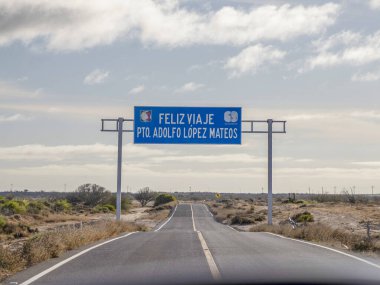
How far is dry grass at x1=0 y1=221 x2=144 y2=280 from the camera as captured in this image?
14.4m

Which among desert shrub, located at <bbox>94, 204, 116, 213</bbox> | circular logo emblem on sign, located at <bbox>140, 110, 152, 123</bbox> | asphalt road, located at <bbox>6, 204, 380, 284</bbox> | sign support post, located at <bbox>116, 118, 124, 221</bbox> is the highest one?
circular logo emblem on sign, located at <bbox>140, 110, 152, 123</bbox>

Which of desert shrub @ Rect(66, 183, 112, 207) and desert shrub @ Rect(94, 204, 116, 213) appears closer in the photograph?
desert shrub @ Rect(94, 204, 116, 213)

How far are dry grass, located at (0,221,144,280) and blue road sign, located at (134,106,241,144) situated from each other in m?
10.2

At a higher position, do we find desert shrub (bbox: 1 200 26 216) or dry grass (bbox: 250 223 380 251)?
desert shrub (bbox: 1 200 26 216)

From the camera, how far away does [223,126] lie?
117ft

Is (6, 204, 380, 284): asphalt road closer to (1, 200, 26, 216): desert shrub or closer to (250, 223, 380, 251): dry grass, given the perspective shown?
(250, 223, 380, 251): dry grass

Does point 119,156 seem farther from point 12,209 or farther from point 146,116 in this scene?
A: point 12,209

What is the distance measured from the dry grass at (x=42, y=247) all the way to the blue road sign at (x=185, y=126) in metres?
10.2

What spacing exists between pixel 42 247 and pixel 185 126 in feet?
63.9

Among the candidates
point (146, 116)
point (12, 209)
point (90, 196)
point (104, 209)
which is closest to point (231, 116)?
point (146, 116)

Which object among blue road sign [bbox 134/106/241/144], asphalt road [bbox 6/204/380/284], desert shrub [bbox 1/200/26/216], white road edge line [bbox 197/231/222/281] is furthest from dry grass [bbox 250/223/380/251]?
desert shrub [bbox 1/200/26/216]

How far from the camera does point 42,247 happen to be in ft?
54.4

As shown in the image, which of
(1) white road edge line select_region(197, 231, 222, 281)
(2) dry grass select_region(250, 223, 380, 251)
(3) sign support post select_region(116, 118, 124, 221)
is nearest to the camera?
(1) white road edge line select_region(197, 231, 222, 281)

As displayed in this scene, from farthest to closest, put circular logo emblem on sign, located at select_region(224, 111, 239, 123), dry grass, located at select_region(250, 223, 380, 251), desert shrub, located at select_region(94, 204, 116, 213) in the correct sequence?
desert shrub, located at select_region(94, 204, 116, 213)
circular logo emblem on sign, located at select_region(224, 111, 239, 123)
dry grass, located at select_region(250, 223, 380, 251)
